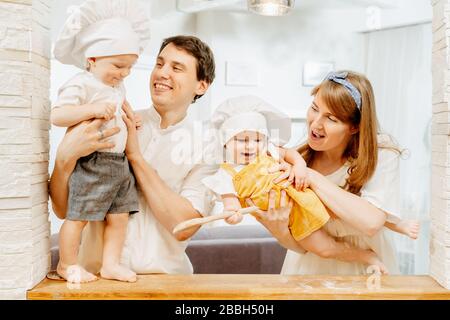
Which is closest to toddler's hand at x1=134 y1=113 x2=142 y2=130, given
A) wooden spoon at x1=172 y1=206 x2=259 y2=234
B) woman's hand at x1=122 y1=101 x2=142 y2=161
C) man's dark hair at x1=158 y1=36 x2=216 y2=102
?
woman's hand at x1=122 y1=101 x2=142 y2=161

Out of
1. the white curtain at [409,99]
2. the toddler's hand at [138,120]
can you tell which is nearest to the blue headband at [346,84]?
the white curtain at [409,99]

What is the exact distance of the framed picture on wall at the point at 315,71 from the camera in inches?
48.3

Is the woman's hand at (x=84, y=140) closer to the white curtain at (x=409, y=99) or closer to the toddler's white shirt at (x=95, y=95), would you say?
the toddler's white shirt at (x=95, y=95)

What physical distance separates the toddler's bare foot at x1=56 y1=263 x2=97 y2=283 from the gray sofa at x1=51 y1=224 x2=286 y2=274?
0.44 metres

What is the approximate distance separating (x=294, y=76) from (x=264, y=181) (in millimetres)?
329

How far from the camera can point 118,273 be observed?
107 centimetres

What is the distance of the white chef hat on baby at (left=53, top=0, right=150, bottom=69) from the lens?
3.37ft

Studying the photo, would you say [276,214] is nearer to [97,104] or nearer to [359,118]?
[359,118]

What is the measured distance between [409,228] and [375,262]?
4.7 inches

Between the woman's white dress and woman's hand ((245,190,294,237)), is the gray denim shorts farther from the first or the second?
the woman's white dress

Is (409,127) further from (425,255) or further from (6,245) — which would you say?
(6,245)

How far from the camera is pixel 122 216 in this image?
1.08 meters

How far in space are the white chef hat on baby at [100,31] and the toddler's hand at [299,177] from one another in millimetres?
444
